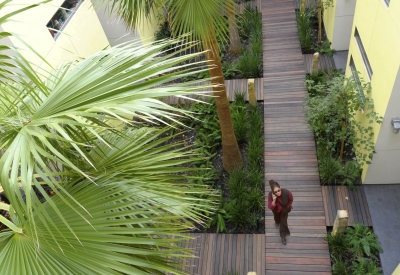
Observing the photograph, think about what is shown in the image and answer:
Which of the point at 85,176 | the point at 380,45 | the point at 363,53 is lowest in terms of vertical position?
the point at 85,176

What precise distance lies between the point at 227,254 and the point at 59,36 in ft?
17.5

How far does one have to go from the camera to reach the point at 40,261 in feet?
7.14

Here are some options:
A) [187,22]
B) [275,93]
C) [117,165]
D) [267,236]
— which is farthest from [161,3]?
[275,93]

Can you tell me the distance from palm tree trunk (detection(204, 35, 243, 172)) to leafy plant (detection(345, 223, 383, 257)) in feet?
8.10

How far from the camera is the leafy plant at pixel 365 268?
564 centimetres

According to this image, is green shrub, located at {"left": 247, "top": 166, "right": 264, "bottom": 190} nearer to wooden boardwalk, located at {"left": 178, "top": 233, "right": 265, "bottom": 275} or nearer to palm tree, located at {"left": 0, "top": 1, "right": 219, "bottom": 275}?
wooden boardwalk, located at {"left": 178, "top": 233, "right": 265, "bottom": 275}

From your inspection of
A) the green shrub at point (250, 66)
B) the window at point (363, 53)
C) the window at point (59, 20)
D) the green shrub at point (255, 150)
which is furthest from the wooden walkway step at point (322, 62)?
the window at point (59, 20)

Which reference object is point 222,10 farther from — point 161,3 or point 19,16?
point 19,16

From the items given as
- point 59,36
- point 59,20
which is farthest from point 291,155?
point 59,20

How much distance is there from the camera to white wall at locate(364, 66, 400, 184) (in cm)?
560

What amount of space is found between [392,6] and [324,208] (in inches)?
141

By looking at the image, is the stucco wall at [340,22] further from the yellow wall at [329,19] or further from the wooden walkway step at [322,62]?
the wooden walkway step at [322,62]

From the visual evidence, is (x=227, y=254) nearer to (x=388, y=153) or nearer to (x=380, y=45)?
(x=388, y=153)

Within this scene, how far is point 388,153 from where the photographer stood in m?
6.41
